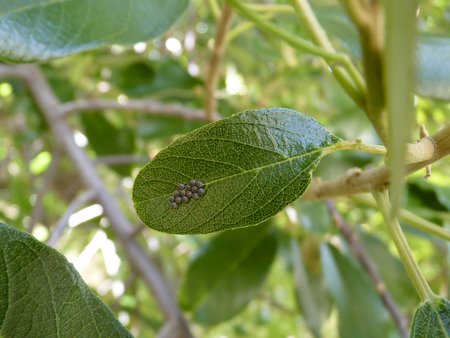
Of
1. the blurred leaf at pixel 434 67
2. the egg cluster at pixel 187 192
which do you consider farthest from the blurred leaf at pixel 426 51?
the egg cluster at pixel 187 192

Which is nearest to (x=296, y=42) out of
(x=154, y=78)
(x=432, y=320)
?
(x=432, y=320)

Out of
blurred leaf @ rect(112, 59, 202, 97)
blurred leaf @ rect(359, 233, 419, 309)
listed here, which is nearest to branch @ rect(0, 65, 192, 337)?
blurred leaf @ rect(112, 59, 202, 97)

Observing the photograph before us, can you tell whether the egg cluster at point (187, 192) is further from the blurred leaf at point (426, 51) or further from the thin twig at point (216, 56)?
the thin twig at point (216, 56)

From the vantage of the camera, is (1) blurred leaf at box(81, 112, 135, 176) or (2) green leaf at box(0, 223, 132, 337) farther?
(1) blurred leaf at box(81, 112, 135, 176)

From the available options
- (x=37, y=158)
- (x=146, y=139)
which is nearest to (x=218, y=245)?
(x=146, y=139)

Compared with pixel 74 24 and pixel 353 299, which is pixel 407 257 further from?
pixel 353 299

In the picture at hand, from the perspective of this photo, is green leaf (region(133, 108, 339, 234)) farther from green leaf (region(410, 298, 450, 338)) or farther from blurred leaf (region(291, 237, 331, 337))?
blurred leaf (region(291, 237, 331, 337))
